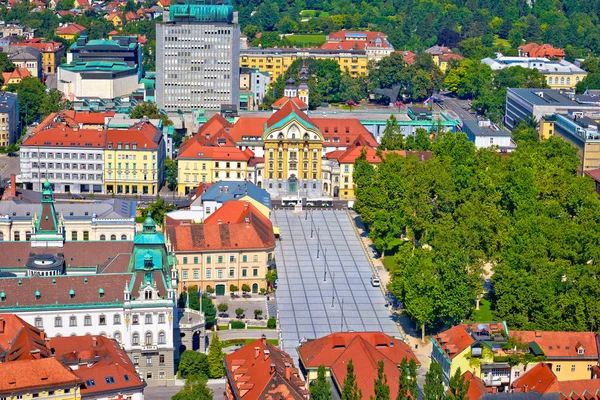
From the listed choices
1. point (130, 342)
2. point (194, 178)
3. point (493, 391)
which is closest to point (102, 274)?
point (130, 342)

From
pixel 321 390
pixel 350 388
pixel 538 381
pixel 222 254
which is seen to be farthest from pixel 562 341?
pixel 222 254

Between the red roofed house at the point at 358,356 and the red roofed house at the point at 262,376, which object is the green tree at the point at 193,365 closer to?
the red roofed house at the point at 262,376

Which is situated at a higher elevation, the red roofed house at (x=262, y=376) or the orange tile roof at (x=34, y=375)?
the orange tile roof at (x=34, y=375)

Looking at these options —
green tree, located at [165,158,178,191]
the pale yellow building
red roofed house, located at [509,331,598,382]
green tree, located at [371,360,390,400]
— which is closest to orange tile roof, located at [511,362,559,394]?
red roofed house, located at [509,331,598,382]

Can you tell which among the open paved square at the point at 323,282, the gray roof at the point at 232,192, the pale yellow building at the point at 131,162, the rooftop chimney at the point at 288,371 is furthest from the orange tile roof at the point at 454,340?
the pale yellow building at the point at 131,162

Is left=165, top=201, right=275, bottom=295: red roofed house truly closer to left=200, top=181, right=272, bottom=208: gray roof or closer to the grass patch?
left=200, top=181, right=272, bottom=208: gray roof
